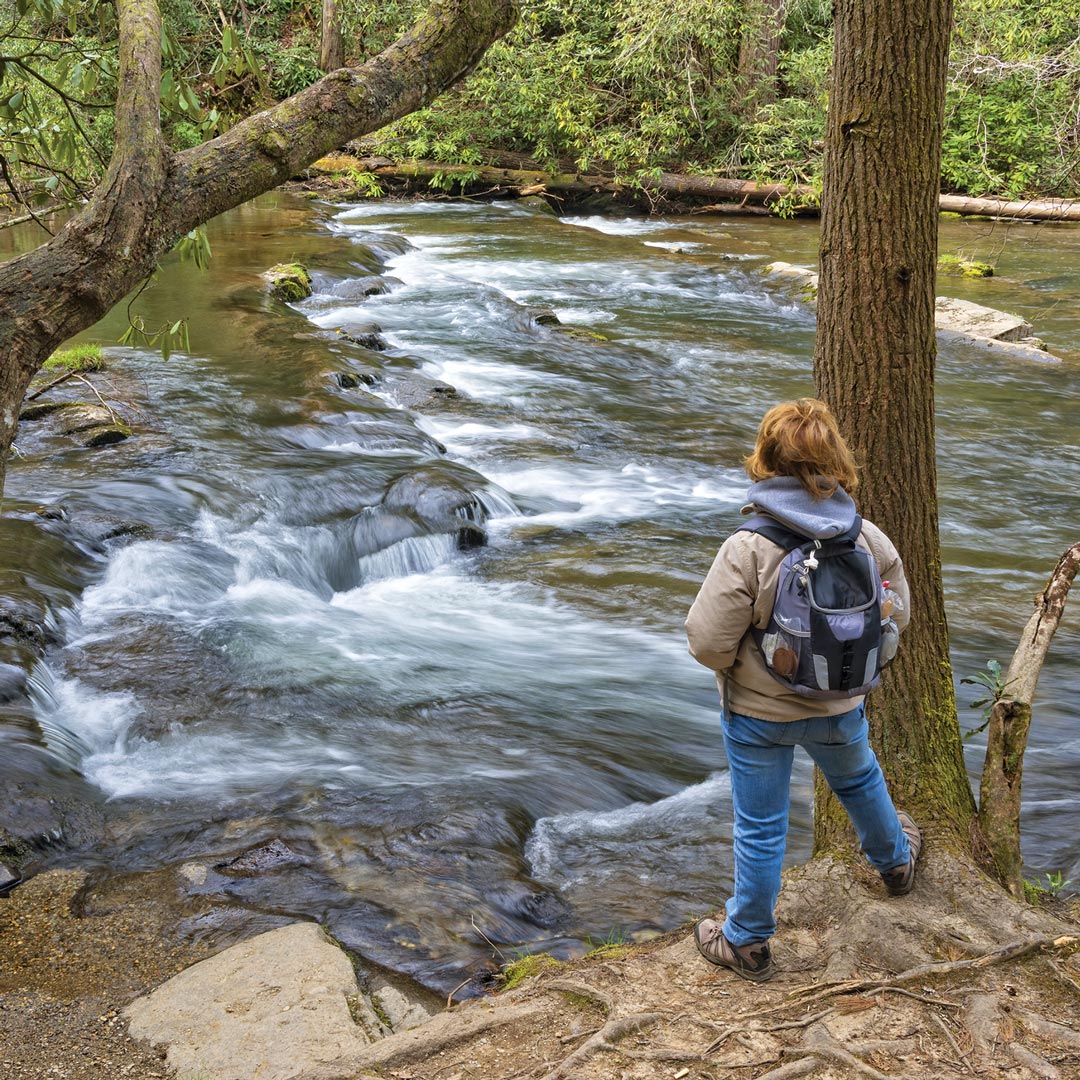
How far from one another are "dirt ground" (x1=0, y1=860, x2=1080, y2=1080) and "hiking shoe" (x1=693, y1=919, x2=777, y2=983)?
0.12ft

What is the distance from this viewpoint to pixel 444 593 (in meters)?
8.04

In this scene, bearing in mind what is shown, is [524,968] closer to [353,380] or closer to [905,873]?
[905,873]

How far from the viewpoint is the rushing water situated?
A: 480cm

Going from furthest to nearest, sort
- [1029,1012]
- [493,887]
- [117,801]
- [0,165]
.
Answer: [117,801] < [493,887] < [0,165] < [1029,1012]

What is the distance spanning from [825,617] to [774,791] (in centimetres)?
62

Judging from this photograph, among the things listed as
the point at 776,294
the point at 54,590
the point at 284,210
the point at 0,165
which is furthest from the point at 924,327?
the point at 284,210

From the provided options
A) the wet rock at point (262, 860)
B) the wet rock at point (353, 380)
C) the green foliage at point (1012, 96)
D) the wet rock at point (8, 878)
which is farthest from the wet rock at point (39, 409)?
the green foliage at point (1012, 96)

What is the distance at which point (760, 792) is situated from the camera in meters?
3.27

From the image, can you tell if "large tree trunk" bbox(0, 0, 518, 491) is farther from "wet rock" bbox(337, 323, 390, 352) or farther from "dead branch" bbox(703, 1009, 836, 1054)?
"wet rock" bbox(337, 323, 390, 352)

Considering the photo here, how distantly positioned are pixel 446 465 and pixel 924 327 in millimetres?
6445

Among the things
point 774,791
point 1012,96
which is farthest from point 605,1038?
point 1012,96

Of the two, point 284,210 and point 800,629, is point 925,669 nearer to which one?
point 800,629

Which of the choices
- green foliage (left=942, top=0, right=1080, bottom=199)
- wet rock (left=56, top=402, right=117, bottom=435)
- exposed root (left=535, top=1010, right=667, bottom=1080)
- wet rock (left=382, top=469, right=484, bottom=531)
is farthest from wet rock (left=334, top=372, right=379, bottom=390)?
exposed root (left=535, top=1010, right=667, bottom=1080)

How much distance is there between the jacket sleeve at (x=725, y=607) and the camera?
119 inches
